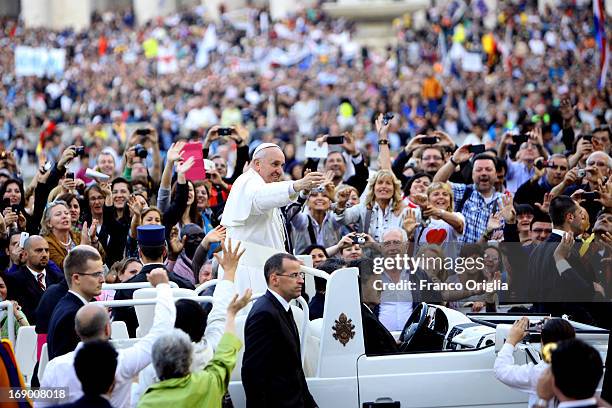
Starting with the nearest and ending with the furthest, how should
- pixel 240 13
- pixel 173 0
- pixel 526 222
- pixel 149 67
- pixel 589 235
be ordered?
pixel 589 235
pixel 526 222
pixel 149 67
pixel 240 13
pixel 173 0

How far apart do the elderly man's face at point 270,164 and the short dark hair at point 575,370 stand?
389 centimetres

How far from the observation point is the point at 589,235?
35.5 ft

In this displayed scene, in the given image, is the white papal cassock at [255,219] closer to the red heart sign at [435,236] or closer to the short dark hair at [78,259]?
the short dark hair at [78,259]

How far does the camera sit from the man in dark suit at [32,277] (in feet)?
34.4

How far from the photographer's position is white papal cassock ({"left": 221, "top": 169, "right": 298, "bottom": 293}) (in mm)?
9281

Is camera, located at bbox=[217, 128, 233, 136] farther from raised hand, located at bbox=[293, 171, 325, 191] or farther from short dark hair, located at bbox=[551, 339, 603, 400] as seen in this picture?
short dark hair, located at bbox=[551, 339, 603, 400]

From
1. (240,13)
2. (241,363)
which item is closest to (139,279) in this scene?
(241,363)

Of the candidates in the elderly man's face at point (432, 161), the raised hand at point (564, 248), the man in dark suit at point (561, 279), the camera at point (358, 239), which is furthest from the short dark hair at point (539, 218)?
the elderly man's face at point (432, 161)

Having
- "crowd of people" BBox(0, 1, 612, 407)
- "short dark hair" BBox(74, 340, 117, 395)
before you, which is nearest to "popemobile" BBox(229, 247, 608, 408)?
"crowd of people" BBox(0, 1, 612, 407)

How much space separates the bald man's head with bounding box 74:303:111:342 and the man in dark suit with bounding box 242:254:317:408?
44.1 inches

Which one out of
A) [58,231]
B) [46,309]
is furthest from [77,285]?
[58,231]

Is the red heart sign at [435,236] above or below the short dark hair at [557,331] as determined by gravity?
above

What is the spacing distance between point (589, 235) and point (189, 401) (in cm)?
512

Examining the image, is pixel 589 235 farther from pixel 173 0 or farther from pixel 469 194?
pixel 173 0
